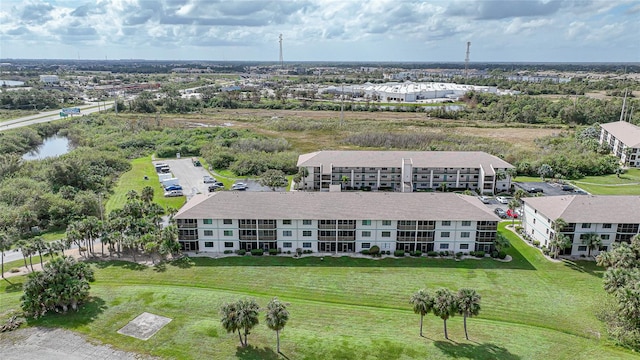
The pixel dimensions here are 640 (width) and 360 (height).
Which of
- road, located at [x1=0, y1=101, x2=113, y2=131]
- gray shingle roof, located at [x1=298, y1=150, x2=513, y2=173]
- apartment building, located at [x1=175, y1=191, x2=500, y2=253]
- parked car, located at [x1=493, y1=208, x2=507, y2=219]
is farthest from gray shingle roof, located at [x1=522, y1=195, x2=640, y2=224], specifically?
road, located at [x1=0, y1=101, x2=113, y2=131]

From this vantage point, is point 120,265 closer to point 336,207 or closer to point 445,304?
point 336,207

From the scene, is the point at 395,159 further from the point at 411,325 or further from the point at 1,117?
the point at 1,117

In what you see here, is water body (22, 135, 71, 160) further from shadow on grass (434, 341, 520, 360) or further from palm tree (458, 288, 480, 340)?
palm tree (458, 288, 480, 340)

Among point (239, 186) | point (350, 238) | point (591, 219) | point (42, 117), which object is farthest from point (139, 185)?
point (42, 117)

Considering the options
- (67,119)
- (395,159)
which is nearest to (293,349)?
(395,159)

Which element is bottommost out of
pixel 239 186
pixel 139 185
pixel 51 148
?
pixel 51 148

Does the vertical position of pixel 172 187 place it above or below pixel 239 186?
above
